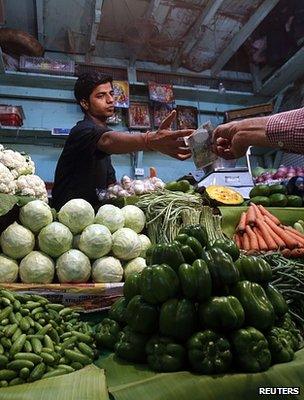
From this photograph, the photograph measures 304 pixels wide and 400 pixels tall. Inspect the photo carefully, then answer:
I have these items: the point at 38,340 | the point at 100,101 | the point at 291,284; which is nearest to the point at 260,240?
the point at 291,284

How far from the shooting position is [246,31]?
5520mm

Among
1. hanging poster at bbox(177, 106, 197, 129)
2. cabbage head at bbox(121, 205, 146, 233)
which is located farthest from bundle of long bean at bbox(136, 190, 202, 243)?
hanging poster at bbox(177, 106, 197, 129)

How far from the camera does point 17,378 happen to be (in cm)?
123

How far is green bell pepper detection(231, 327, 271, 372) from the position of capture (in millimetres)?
1236

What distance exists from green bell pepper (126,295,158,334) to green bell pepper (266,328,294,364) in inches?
16.1

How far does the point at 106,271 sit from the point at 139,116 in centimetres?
460

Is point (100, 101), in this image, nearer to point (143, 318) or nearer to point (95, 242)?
point (95, 242)

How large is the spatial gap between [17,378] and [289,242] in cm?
183

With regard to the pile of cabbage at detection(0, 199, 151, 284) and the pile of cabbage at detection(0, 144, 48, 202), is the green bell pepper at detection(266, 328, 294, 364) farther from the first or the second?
the pile of cabbage at detection(0, 144, 48, 202)

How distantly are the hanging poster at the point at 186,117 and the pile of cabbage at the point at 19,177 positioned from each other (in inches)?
168

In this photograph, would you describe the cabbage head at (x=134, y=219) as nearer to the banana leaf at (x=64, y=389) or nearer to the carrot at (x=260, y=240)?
the carrot at (x=260, y=240)

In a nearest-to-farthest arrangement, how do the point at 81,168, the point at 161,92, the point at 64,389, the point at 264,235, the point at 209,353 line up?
the point at 64,389
the point at 209,353
the point at 264,235
the point at 81,168
the point at 161,92

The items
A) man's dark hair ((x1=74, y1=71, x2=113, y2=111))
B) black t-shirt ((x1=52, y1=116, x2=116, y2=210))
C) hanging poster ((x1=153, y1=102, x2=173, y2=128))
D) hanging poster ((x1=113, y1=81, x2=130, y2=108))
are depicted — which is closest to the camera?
black t-shirt ((x1=52, y1=116, x2=116, y2=210))

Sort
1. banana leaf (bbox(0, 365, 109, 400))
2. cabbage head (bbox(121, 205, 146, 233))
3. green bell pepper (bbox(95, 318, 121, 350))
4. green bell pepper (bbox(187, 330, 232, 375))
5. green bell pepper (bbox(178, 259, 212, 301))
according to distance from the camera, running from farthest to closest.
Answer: cabbage head (bbox(121, 205, 146, 233)), green bell pepper (bbox(95, 318, 121, 350)), green bell pepper (bbox(178, 259, 212, 301)), green bell pepper (bbox(187, 330, 232, 375)), banana leaf (bbox(0, 365, 109, 400))
